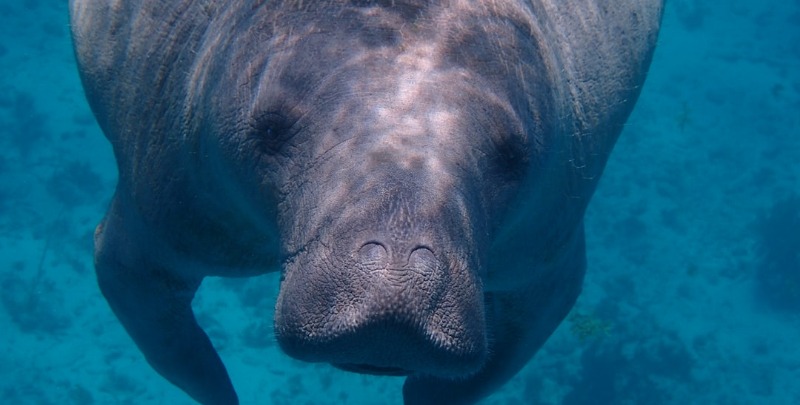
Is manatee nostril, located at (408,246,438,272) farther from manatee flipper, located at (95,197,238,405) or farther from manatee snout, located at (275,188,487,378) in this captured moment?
manatee flipper, located at (95,197,238,405)

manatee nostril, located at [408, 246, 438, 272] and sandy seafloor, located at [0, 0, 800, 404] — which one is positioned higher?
manatee nostril, located at [408, 246, 438, 272]

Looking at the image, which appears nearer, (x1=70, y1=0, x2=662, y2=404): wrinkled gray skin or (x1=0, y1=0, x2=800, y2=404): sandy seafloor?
(x1=70, y1=0, x2=662, y2=404): wrinkled gray skin

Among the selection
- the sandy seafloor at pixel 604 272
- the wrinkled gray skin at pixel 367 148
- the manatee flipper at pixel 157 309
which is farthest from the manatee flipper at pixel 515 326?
the sandy seafloor at pixel 604 272

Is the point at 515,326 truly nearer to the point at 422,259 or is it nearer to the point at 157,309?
the point at 157,309

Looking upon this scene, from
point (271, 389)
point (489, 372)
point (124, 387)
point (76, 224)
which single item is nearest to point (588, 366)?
point (271, 389)

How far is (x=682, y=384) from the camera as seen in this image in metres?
15.8

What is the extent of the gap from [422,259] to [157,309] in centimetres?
346

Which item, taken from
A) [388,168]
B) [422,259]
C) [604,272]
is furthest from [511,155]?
[604,272]

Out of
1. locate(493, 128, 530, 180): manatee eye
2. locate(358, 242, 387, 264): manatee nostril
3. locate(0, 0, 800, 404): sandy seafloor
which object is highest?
locate(358, 242, 387, 264): manatee nostril

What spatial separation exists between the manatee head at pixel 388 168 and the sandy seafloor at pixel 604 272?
11.5 m

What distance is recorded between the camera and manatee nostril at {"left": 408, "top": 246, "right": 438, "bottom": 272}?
85.4 inches

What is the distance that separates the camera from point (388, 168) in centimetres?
233

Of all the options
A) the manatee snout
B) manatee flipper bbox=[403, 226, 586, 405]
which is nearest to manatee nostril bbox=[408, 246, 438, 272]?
the manatee snout

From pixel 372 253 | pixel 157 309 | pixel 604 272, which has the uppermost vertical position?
pixel 372 253
